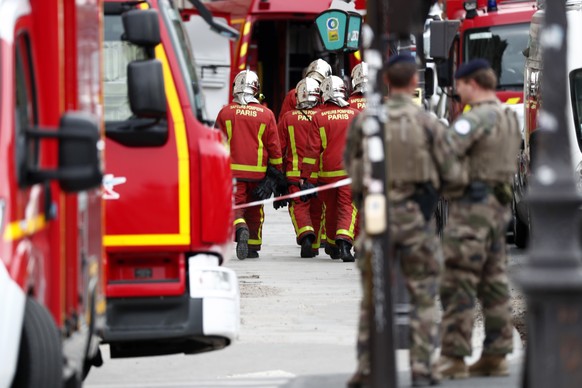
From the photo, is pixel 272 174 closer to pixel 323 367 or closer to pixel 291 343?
pixel 291 343

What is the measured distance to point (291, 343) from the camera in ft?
40.3

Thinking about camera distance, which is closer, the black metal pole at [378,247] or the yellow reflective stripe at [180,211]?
the black metal pole at [378,247]

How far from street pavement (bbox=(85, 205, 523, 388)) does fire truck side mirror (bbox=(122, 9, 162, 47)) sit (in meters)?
2.23

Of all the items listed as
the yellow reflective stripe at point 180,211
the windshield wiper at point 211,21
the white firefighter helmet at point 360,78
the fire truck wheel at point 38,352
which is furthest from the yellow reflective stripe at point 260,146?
the fire truck wheel at point 38,352

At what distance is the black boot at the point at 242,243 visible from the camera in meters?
18.8

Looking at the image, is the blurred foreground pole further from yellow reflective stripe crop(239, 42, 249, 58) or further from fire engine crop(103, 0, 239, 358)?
yellow reflective stripe crop(239, 42, 249, 58)

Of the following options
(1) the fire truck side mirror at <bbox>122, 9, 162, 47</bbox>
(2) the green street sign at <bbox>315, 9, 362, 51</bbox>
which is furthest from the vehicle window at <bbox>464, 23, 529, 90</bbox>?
(1) the fire truck side mirror at <bbox>122, 9, 162, 47</bbox>

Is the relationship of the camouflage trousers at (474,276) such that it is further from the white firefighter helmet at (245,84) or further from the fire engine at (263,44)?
the fire engine at (263,44)

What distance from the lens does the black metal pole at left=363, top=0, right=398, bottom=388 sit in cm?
778

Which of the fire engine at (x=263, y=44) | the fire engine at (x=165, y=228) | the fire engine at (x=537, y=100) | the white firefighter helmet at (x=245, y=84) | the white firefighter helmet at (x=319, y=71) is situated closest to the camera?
the fire engine at (x=165, y=228)

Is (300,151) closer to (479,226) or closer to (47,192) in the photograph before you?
(479,226)

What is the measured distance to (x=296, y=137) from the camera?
19.1m

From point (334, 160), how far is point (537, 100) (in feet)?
7.49

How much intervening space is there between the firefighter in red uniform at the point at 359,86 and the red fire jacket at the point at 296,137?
74 cm
